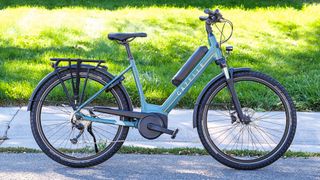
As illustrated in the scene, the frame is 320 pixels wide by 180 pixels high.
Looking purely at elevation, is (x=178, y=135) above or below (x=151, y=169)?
above

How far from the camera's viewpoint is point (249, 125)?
229 inches

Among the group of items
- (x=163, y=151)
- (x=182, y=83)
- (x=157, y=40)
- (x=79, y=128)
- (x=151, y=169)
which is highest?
(x=157, y=40)

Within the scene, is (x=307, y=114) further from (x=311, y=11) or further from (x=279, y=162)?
(x=311, y=11)

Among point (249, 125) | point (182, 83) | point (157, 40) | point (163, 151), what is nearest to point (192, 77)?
point (182, 83)

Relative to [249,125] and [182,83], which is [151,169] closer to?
[182,83]

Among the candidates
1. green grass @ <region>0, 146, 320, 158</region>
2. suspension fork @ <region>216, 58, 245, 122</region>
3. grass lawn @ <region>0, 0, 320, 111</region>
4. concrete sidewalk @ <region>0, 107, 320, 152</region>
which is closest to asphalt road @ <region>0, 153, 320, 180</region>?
green grass @ <region>0, 146, 320, 158</region>

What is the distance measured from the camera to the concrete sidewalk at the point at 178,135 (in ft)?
20.3

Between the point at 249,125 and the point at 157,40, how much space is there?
411cm

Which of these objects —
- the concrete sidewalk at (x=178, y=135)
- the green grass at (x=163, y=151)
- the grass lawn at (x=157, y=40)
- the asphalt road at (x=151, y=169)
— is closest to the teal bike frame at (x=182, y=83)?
the asphalt road at (x=151, y=169)

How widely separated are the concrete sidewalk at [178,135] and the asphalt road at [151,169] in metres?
0.31

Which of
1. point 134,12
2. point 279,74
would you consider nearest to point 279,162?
point 279,74

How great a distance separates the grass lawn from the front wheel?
1.84ft

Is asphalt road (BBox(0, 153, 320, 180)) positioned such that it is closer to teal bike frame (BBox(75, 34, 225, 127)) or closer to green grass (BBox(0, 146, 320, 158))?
green grass (BBox(0, 146, 320, 158))

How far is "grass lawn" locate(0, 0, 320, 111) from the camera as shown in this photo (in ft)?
25.8
